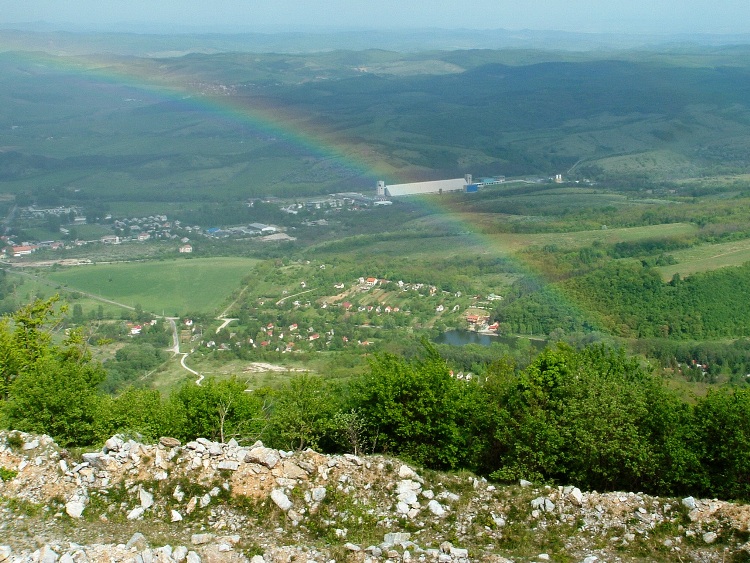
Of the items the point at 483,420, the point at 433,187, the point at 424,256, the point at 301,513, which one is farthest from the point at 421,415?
the point at 433,187

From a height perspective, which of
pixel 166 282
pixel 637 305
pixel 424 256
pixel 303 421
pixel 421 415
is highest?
pixel 421 415

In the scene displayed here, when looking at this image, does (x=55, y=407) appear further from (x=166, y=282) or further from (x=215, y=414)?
(x=166, y=282)

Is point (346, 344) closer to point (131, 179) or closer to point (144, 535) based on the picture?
point (144, 535)

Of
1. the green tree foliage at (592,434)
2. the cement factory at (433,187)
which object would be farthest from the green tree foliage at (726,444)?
the cement factory at (433,187)

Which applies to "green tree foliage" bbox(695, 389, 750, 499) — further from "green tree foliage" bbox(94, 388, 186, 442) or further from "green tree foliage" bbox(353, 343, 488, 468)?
"green tree foliage" bbox(94, 388, 186, 442)

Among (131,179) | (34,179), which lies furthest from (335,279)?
(34,179)

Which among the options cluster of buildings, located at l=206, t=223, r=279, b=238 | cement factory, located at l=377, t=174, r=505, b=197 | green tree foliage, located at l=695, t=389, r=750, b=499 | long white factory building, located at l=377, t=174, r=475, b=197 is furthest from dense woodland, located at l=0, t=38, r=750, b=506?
long white factory building, located at l=377, t=174, r=475, b=197
